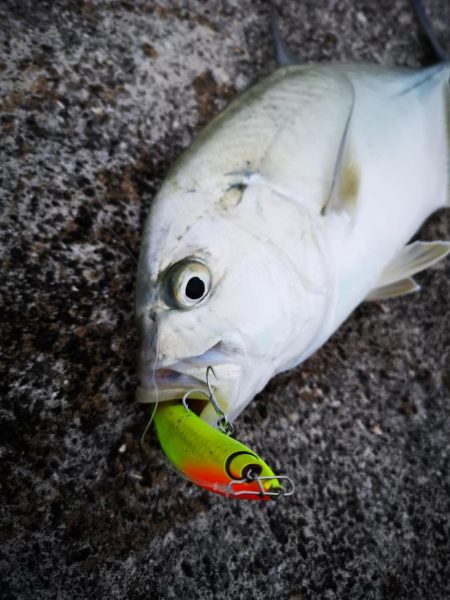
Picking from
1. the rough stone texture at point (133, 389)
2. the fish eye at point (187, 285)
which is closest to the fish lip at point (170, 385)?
the fish eye at point (187, 285)

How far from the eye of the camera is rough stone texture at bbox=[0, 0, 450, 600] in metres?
1.56

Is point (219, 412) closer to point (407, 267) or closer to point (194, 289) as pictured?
point (194, 289)

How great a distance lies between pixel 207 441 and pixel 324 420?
0.80 m

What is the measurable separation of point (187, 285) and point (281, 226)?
1.16 feet

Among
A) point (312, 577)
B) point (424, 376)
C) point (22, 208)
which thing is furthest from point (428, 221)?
point (22, 208)

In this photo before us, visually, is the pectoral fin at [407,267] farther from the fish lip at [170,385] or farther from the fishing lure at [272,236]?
the fish lip at [170,385]

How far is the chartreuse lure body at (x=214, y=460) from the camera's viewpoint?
3.83ft

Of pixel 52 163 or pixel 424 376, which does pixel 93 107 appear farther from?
pixel 424 376

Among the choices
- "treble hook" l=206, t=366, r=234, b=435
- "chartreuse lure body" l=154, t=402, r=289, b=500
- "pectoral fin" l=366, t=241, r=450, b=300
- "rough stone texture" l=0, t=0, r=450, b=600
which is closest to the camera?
"chartreuse lure body" l=154, t=402, r=289, b=500

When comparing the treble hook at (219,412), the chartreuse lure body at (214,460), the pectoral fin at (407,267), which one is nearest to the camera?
the chartreuse lure body at (214,460)

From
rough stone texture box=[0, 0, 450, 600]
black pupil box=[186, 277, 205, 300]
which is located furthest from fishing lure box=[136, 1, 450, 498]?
rough stone texture box=[0, 0, 450, 600]

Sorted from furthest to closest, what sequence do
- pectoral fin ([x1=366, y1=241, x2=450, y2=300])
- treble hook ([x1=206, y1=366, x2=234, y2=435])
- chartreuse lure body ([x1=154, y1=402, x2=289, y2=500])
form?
pectoral fin ([x1=366, y1=241, x2=450, y2=300]), treble hook ([x1=206, y1=366, x2=234, y2=435]), chartreuse lure body ([x1=154, y1=402, x2=289, y2=500])

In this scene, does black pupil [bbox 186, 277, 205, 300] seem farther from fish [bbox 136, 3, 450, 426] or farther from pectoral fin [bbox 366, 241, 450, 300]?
pectoral fin [bbox 366, 241, 450, 300]

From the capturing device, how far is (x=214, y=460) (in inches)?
47.5
